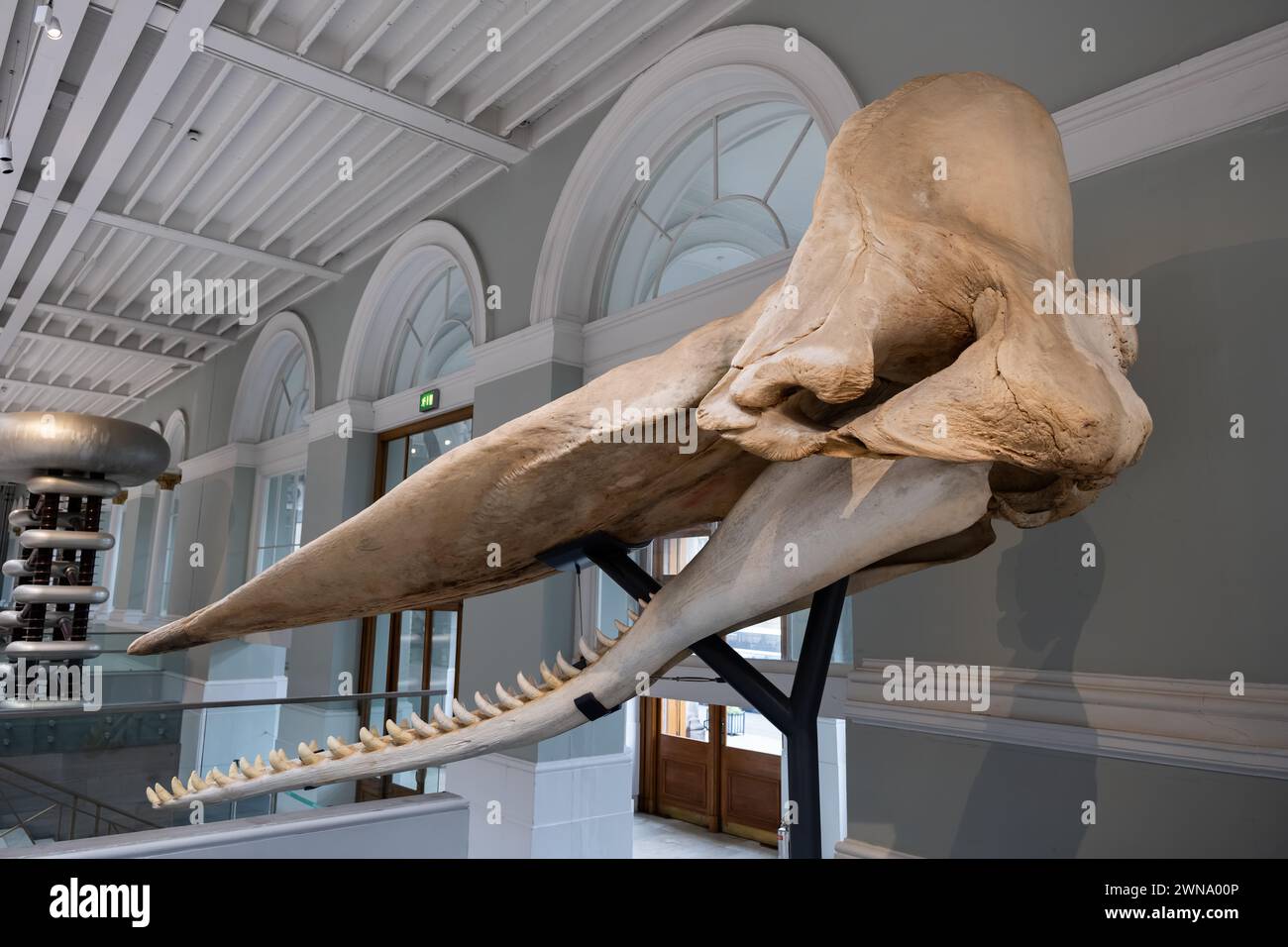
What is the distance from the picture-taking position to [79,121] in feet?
19.1

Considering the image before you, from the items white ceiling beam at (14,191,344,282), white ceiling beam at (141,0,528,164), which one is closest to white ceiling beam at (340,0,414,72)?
white ceiling beam at (141,0,528,164)

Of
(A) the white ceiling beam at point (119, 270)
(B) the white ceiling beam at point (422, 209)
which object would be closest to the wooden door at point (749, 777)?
(B) the white ceiling beam at point (422, 209)

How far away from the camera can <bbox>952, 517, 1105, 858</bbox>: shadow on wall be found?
2.86 meters

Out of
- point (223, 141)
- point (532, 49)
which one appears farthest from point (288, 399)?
point (532, 49)

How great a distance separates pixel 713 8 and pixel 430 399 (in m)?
3.89

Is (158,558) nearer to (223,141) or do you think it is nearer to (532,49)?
(223,141)

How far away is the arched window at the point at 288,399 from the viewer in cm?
1013

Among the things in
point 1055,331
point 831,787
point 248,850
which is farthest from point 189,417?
point 1055,331

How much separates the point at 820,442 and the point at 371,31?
16.8 ft

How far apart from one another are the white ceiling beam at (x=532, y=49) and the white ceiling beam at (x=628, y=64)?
30 cm

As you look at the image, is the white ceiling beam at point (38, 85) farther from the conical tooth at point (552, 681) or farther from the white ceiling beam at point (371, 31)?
the conical tooth at point (552, 681)

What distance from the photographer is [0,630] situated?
5.34m

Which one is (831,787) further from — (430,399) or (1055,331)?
(1055,331)

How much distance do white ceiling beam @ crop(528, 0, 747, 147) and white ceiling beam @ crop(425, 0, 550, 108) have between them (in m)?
0.57
